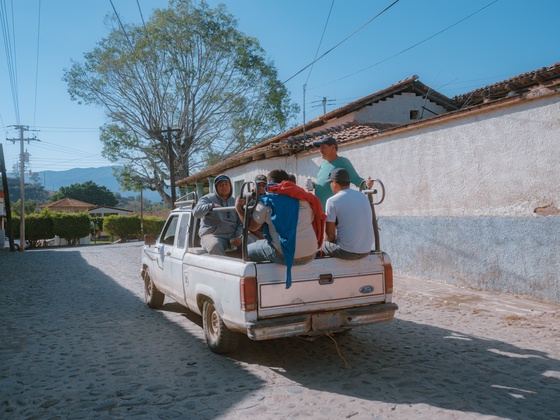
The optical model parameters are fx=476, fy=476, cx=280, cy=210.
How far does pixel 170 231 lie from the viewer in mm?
6711

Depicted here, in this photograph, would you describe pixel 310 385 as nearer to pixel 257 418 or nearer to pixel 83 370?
pixel 257 418

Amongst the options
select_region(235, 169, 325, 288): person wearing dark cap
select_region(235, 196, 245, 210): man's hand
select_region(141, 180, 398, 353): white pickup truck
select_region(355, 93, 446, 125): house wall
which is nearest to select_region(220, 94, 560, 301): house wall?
select_region(141, 180, 398, 353): white pickup truck

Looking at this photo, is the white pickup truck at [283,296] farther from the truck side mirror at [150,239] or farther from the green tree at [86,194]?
the green tree at [86,194]

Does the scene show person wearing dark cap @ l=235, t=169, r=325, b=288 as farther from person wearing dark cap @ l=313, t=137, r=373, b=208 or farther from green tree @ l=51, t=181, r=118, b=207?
green tree @ l=51, t=181, r=118, b=207

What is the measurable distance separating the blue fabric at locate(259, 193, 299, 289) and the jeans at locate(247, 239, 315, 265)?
91 mm

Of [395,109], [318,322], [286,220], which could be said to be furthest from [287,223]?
[395,109]

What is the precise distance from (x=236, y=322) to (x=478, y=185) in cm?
595

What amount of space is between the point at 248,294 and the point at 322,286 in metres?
0.74

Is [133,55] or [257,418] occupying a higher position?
[133,55]

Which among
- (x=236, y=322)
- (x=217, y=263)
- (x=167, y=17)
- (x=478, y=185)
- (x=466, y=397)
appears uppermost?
(x=167, y=17)

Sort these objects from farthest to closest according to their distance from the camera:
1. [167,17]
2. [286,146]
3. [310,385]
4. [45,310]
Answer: [167,17] → [286,146] → [45,310] → [310,385]

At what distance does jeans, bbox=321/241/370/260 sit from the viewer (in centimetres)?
456

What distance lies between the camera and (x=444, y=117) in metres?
9.13

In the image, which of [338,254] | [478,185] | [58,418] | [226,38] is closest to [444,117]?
[478,185]
